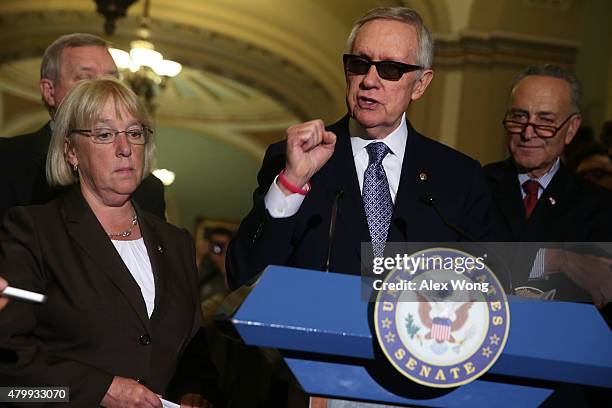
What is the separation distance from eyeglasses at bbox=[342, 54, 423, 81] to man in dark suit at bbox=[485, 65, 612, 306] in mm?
741

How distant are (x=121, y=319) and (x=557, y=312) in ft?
3.96

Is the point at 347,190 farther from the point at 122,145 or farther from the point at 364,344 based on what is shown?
the point at 364,344

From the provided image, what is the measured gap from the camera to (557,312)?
2197mm

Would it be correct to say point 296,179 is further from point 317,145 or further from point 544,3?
point 544,3

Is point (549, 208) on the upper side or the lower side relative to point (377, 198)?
lower

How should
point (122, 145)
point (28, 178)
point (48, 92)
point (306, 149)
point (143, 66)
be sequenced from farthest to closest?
1. point (143, 66)
2. point (48, 92)
3. point (28, 178)
4. point (122, 145)
5. point (306, 149)

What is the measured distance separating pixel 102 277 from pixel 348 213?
2.23 ft

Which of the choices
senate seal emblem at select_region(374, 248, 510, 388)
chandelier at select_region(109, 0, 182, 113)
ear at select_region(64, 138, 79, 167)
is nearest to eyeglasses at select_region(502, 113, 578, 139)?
ear at select_region(64, 138, 79, 167)

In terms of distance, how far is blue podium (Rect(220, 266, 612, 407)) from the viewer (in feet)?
6.82

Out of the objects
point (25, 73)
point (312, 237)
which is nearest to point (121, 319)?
point (312, 237)

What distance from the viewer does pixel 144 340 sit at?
2893 millimetres

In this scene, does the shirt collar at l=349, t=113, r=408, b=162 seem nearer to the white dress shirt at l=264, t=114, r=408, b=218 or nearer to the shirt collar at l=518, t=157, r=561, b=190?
the white dress shirt at l=264, t=114, r=408, b=218

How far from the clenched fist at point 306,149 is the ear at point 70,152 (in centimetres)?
86

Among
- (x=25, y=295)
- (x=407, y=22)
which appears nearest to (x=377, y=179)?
(x=407, y=22)
